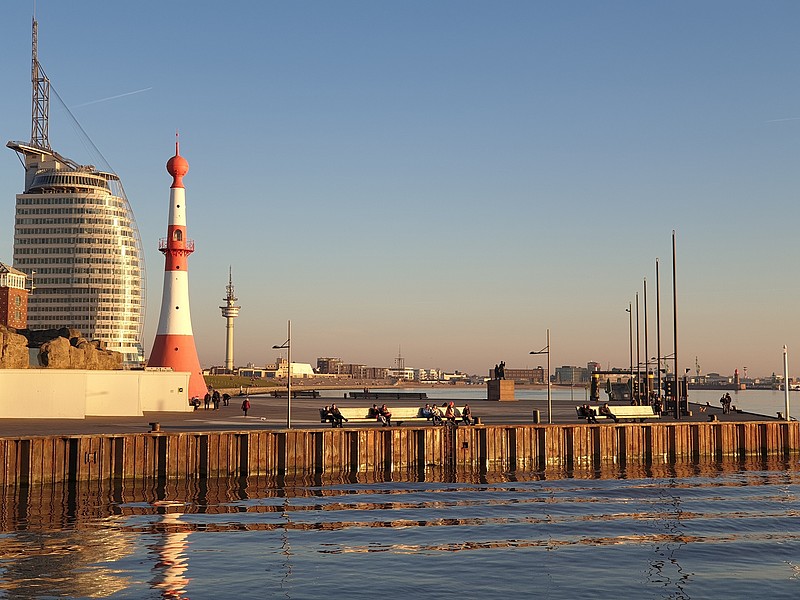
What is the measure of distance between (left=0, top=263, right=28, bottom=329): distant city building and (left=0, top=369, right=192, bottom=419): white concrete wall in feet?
269

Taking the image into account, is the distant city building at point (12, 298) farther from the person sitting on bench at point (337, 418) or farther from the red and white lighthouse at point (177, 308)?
the person sitting on bench at point (337, 418)

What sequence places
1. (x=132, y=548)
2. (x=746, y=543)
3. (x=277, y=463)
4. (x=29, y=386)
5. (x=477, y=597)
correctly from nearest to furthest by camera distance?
(x=477, y=597) → (x=132, y=548) → (x=746, y=543) → (x=277, y=463) → (x=29, y=386)

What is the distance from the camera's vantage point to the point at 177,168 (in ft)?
230

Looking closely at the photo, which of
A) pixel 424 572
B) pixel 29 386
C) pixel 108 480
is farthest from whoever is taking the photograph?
pixel 29 386

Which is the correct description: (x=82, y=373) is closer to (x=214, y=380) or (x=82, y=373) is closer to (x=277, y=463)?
(x=277, y=463)

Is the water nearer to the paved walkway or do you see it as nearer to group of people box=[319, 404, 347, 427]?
group of people box=[319, 404, 347, 427]

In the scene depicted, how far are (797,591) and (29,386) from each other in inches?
1702

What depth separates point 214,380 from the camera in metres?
178

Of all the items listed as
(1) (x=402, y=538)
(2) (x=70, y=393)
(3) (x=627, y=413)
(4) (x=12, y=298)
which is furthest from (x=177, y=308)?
(4) (x=12, y=298)

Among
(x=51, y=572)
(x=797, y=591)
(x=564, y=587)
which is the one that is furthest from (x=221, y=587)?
(x=797, y=591)

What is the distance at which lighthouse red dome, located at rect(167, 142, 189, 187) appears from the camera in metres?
69.6

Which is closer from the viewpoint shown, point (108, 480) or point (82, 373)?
point (108, 480)

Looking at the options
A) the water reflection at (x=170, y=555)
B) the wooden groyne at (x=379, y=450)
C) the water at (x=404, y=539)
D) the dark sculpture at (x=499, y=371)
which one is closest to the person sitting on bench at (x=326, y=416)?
the wooden groyne at (x=379, y=450)

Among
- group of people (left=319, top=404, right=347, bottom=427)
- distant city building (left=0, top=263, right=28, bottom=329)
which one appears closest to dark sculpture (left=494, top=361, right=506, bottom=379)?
group of people (left=319, top=404, right=347, bottom=427)
